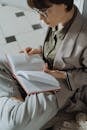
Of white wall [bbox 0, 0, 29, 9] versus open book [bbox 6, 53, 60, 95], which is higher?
white wall [bbox 0, 0, 29, 9]

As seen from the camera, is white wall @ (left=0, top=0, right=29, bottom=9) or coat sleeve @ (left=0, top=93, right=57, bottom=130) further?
white wall @ (left=0, top=0, right=29, bottom=9)

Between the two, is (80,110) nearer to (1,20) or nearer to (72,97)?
(72,97)

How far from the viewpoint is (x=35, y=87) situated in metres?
1.52

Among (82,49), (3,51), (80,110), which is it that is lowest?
(80,110)

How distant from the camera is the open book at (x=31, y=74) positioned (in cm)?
151

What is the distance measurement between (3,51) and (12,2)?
81cm

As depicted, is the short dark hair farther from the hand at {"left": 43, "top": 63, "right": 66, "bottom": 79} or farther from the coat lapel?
the hand at {"left": 43, "top": 63, "right": 66, "bottom": 79}

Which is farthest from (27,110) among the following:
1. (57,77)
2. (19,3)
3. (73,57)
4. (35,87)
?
(19,3)

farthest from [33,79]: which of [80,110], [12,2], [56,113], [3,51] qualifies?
[12,2]

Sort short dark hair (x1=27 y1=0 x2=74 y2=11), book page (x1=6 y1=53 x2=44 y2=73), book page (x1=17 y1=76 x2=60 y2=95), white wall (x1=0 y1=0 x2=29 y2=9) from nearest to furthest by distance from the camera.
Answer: short dark hair (x1=27 y1=0 x2=74 y2=11)
book page (x1=17 y1=76 x2=60 y2=95)
book page (x1=6 y1=53 x2=44 y2=73)
white wall (x1=0 y1=0 x2=29 y2=9)

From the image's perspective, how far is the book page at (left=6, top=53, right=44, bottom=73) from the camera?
1619mm

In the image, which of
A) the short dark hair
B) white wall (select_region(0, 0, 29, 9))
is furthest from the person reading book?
white wall (select_region(0, 0, 29, 9))

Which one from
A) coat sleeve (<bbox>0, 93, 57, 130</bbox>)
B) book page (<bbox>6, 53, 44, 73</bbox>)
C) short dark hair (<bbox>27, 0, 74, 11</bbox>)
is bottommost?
coat sleeve (<bbox>0, 93, 57, 130</bbox>)

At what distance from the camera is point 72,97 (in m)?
1.62
